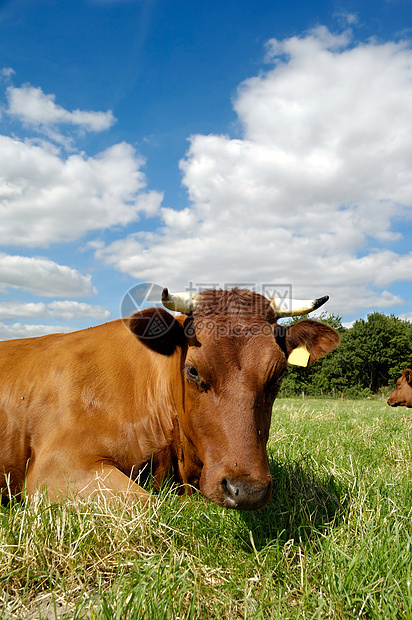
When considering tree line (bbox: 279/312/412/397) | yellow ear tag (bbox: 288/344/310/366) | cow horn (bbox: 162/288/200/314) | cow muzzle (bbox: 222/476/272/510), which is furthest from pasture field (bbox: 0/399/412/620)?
tree line (bbox: 279/312/412/397)

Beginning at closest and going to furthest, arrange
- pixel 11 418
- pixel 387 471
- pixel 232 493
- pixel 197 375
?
pixel 232 493 < pixel 197 375 < pixel 11 418 < pixel 387 471

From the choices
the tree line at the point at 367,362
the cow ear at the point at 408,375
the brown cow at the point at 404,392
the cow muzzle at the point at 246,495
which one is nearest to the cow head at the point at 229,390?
the cow muzzle at the point at 246,495

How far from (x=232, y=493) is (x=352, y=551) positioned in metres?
0.91

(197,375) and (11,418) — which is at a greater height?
(197,375)

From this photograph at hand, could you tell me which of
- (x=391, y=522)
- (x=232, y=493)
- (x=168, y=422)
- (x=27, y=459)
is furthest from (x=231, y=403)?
(x=27, y=459)

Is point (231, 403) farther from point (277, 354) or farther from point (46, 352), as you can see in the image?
point (46, 352)

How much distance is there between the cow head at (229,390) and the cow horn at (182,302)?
0.01 meters

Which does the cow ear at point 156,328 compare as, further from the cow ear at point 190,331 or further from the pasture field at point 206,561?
the pasture field at point 206,561

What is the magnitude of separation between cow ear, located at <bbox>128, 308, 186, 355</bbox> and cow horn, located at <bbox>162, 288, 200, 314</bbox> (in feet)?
0.33

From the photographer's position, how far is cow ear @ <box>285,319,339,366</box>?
179 inches

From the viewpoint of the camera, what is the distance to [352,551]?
3.05 metres

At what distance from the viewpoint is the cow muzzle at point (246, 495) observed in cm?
300

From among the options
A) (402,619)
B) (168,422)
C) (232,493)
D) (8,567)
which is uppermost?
(168,422)

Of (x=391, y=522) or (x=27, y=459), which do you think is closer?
(x=391, y=522)
